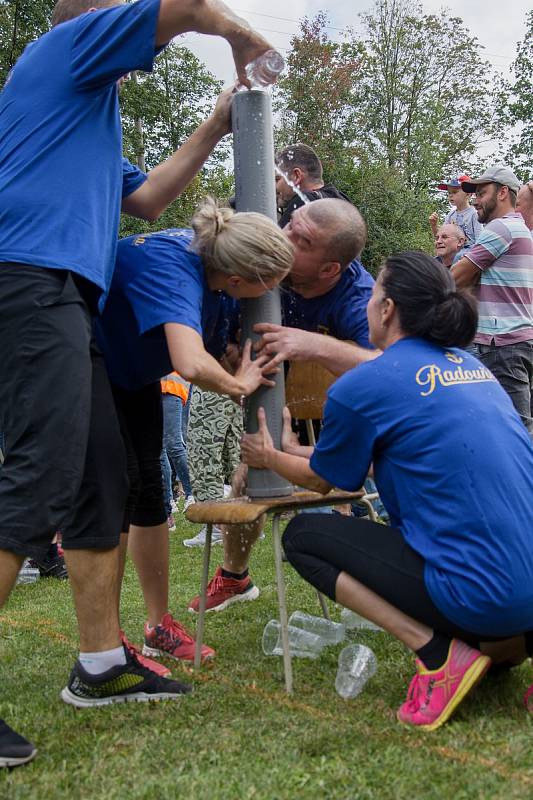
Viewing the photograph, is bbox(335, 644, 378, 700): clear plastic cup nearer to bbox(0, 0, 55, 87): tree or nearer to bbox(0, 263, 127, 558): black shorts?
bbox(0, 263, 127, 558): black shorts

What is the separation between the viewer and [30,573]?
526cm

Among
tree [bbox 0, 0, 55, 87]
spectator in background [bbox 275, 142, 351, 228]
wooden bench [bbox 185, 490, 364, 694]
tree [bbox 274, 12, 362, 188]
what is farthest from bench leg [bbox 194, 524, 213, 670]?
tree [bbox 274, 12, 362, 188]

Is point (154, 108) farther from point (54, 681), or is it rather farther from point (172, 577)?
point (54, 681)

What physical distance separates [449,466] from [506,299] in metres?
2.96

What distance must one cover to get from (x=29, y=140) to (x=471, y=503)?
1.59m

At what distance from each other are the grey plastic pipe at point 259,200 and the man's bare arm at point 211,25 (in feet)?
1.02

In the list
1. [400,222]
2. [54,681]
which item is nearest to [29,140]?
[54,681]

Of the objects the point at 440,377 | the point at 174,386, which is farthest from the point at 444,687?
the point at 174,386

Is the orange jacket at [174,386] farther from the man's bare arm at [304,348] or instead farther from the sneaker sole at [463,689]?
the sneaker sole at [463,689]

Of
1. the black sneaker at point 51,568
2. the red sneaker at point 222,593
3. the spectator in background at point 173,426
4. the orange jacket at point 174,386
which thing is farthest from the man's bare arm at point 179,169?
the orange jacket at point 174,386

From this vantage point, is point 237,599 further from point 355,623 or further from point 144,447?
point 144,447

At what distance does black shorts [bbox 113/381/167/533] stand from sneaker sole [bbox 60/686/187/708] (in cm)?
60

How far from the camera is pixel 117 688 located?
254cm

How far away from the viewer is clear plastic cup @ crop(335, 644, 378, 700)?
2662mm
